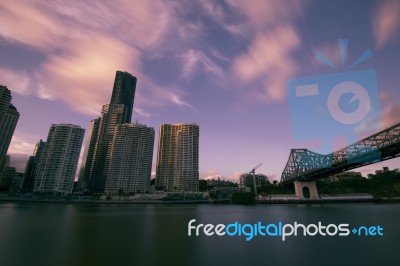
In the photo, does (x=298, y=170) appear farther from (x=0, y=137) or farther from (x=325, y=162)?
(x=0, y=137)

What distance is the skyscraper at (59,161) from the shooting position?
6388 inches

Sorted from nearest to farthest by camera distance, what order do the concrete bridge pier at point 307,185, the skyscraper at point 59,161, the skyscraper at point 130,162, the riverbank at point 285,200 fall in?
1. the concrete bridge pier at point 307,185
2. the riverbank at point 285,200
3. the skyscraper at point 59,161
4. the skyscraper at point 130,162

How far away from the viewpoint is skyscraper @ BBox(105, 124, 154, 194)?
18212 centimetres

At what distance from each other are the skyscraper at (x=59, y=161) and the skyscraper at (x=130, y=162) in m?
29.2

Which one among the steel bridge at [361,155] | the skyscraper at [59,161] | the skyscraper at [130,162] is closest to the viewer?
the steel bridge at [361,155]

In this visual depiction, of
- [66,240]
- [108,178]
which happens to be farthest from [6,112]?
[66,240]

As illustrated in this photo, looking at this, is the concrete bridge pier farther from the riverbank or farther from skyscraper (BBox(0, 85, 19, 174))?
skyscraper (BBox(0, 85, 19, 174))

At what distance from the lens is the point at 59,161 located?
543 ft

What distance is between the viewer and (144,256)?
17.7 m

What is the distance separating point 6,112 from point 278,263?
223m

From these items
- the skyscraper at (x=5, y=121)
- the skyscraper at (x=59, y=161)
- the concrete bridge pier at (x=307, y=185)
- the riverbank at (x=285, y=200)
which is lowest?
the riverbank at (x=285, y=200)

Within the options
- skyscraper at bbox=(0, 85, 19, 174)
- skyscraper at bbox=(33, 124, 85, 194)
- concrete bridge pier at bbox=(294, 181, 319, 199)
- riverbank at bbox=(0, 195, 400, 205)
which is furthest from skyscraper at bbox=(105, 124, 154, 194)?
concrete bridge pier at bbox=(294, 181, 319, 199)

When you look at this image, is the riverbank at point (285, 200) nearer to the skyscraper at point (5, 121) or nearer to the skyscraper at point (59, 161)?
the skyscraper at point (59, 161)

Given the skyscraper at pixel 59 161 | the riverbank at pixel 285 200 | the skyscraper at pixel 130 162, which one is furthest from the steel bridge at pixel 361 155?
the skyscraper at pixel 59 161
